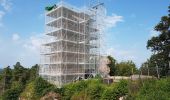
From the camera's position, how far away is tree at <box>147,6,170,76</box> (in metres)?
33.2

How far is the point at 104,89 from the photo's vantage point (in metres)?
30.6

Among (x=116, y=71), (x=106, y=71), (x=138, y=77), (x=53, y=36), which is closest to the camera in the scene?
(x=138, y=77)

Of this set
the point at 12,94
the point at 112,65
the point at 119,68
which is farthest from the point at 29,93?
the point at 119,68

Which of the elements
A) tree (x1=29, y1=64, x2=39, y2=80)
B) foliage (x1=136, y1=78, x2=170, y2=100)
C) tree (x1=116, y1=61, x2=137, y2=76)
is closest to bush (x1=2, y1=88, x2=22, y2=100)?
tree (x1=29, y1=64, x2=39, y2=80)

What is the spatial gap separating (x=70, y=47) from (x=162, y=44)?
58.6 feet

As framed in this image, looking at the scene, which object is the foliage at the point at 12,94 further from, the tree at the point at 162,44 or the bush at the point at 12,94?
the tree at the point at 162,44

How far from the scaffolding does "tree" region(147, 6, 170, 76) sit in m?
15.3

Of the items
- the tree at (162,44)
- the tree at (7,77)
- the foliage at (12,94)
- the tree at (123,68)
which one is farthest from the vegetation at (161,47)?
the tree at (7,77)

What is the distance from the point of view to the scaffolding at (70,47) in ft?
148

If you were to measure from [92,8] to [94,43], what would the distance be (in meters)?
6.59

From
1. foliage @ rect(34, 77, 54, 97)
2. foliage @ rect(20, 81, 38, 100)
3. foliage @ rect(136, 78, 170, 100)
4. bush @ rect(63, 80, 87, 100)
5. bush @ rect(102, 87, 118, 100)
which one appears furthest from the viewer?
foliage @ rect(20, 81, 38, 100)

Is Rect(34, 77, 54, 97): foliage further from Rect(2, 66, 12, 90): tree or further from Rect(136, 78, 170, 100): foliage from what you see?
Rect(136, 78, 170, 100): foliage

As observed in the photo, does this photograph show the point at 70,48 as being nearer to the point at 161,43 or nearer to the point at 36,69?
the point at 36,69

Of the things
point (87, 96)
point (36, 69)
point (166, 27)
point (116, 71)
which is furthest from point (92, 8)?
point (87, 96)
